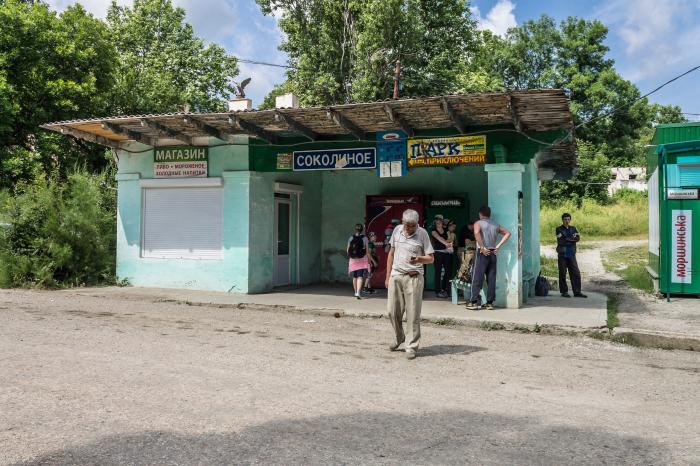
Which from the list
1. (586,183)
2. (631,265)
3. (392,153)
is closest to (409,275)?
(392,153)

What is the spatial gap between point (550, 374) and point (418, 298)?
1.68 metres

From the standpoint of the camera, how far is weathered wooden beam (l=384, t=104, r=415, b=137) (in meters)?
10.2

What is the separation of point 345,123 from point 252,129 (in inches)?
85.5

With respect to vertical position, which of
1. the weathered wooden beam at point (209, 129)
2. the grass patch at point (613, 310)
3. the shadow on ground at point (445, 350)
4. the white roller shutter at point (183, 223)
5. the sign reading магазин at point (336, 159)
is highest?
the weathered wooden beam at point (209, 129)

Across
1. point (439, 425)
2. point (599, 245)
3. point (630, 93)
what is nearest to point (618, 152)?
point (630, 93)

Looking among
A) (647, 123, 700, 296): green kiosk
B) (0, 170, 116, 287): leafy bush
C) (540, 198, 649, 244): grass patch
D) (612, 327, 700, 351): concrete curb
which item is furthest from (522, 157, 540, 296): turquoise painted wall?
(540, 198, 649, 244): grass patch

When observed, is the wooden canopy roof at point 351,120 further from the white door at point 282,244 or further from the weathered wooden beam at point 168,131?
the white door at point 282,244

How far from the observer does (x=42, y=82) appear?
18.6 m

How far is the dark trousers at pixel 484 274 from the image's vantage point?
10.4 meters

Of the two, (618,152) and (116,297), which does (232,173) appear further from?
(618,152)

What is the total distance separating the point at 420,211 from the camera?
45.2 ft

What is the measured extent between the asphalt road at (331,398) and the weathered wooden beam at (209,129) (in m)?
4.62

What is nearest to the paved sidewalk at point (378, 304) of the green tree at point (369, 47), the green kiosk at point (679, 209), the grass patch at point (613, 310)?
the grass patch at point (613, 310)

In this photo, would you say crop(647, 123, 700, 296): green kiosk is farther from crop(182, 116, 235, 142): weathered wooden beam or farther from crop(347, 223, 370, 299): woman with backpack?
crop(182, 116, 235, 142): weathered wooden beam
